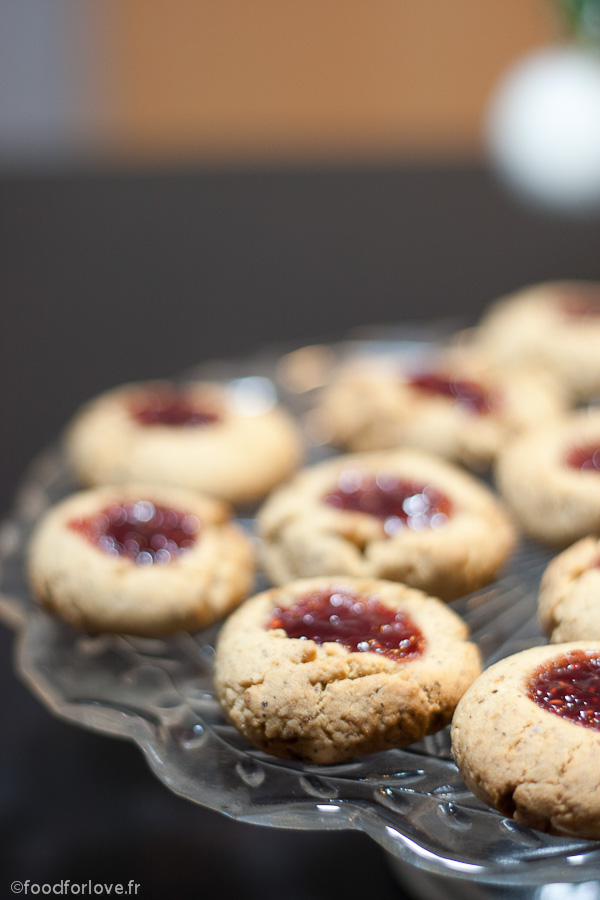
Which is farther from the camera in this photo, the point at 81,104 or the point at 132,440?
the point at 81,104

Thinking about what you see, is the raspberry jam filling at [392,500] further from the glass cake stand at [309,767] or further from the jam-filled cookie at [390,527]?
the glass cake stand at [309,767]

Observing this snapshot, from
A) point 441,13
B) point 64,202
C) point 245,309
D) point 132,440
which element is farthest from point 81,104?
point 132,440

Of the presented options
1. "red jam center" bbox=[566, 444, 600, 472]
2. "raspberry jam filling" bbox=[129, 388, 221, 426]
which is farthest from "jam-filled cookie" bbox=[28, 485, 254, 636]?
"red jam center" bbox=[566, 444, 600, 472]

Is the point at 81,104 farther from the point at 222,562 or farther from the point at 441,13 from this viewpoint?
the point at 222,562

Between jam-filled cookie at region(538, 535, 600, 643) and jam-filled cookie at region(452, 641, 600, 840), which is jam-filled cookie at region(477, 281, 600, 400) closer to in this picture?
jam-filled cookie at region(538, 535, 600, 643)

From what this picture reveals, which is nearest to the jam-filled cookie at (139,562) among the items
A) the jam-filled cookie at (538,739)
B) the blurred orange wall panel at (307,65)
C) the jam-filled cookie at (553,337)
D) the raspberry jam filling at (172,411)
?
the raspberry jam filling at (172,411)

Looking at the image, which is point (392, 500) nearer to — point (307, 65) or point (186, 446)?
point (186, 446)

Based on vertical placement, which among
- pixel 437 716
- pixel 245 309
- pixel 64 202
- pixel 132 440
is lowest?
pixel 437 716
